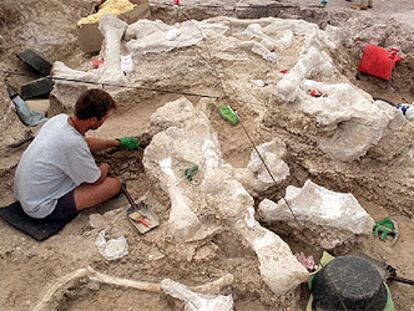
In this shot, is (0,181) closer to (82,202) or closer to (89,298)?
(82,202)

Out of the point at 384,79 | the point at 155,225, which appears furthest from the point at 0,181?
the point at 384,79

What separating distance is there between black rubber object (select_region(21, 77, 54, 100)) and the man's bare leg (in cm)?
246

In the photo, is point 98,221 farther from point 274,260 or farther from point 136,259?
point 274,260

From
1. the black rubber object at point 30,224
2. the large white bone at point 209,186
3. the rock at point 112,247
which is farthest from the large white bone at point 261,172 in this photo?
the black rubber object at point 30,224

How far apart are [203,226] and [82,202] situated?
1228mm

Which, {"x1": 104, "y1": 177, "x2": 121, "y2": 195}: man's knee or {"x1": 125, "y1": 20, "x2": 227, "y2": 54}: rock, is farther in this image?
{"x1": 125, "y1": 20, "x2": 227, "y2": 54}: rock

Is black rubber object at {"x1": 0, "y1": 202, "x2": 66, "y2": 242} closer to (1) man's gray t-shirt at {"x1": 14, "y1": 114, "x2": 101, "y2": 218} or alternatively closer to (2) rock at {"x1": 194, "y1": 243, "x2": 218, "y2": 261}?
(1) man's gray t-shirt at {"x1": 14, "y1": 114, "x2": 101, "y2": 218}

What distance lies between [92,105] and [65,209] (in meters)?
0.97

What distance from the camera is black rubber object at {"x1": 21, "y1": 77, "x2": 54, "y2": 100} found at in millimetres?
6605

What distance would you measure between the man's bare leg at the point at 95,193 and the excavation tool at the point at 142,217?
21 centimetres

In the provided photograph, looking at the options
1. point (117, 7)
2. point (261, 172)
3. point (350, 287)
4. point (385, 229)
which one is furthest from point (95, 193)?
point (117, 7)

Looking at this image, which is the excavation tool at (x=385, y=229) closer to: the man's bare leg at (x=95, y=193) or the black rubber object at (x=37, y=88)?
the man's bare leg at (x=95, y=193)

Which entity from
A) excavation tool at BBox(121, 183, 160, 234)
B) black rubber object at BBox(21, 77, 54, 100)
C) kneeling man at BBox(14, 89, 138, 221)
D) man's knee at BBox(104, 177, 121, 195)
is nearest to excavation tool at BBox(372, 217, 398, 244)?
excavation tool at BBox(121, 183, 160, 234)

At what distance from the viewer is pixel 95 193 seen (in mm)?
4594
